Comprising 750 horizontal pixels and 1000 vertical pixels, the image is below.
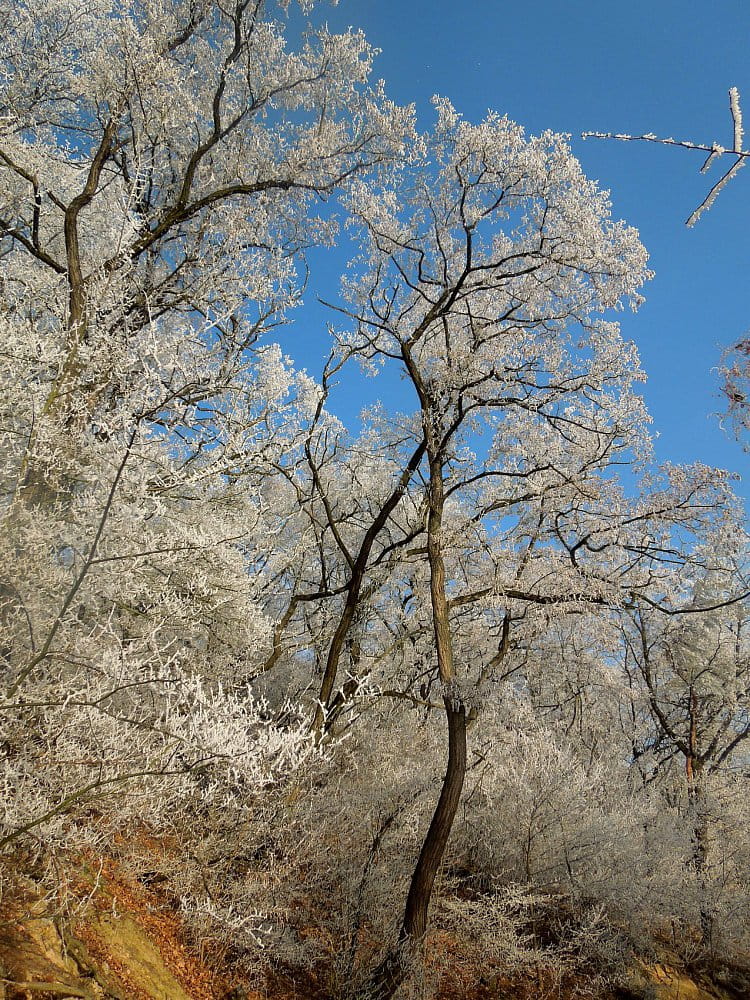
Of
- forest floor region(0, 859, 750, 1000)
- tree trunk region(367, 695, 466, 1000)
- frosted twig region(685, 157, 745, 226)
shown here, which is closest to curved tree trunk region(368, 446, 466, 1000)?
tree trunk region(367, 695, 466, 1000)

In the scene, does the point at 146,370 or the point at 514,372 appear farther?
the point at 514,372

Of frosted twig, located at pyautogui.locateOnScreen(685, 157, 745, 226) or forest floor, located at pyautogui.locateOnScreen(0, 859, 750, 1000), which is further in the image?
forest floor, located at pyautogui.locateOnScreen(0, 859, 750, 1000)

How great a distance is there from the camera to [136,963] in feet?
16.0

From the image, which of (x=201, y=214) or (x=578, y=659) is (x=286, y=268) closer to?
(x=201, y=214)

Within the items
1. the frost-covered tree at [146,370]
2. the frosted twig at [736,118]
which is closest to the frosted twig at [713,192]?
the frosted twig at [736,118]

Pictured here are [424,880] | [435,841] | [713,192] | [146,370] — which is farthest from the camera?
[435,841]

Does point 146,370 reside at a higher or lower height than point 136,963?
higher

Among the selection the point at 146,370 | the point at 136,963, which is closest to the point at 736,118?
the point at 146,370

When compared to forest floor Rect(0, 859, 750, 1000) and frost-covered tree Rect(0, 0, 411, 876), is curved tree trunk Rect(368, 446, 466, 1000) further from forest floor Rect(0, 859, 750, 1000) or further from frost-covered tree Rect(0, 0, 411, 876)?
frost-covered tree Rect(0, 0, 411, 876)

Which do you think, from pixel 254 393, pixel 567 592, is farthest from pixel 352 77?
pixel 567 592

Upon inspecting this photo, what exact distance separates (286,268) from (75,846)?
7926 millimetres

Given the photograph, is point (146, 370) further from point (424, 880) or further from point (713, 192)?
point (424, 880)

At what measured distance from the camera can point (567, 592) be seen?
7.86 metres

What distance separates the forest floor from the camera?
12.6ft
